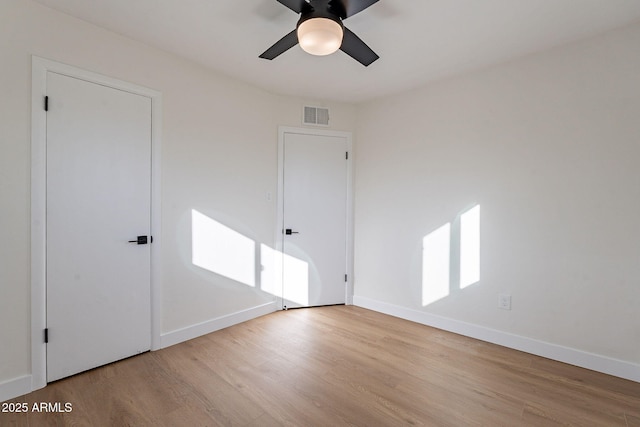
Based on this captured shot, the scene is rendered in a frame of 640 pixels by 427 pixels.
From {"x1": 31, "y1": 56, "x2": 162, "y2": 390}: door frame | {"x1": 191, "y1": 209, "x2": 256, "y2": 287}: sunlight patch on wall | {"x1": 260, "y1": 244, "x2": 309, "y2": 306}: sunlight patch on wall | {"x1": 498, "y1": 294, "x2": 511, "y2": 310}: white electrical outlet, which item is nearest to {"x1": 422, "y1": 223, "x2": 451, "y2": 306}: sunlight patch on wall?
{"x1": 498, "y1": 294, "x2": 511, "y2": 310}: white electrical outlet

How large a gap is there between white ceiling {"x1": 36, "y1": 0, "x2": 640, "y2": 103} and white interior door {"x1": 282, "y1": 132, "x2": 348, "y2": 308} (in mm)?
932

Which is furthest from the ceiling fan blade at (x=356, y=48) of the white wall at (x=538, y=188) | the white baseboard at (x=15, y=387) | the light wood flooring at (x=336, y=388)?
the white baseboard at (x=15, y=387)

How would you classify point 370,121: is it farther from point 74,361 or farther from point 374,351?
point 74,361

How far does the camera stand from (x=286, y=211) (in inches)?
138

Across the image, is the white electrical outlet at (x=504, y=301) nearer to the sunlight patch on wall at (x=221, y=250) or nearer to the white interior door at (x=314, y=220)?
the white interior door at (x=314, y=220)

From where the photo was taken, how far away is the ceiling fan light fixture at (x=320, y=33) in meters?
1.62

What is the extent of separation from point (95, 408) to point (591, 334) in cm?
354

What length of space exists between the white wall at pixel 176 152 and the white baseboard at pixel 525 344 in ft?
5.33

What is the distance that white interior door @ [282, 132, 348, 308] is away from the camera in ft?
11.5

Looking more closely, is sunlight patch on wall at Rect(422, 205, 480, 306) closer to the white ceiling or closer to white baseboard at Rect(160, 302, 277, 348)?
the white ceiling

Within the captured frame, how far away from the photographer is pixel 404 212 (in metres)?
3.36

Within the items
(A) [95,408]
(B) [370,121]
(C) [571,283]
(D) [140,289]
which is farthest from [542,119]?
(A) [95,408]

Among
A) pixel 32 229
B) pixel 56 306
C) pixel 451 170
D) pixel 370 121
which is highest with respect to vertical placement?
pixel 370 121

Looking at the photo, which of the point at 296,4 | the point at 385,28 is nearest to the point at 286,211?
the point at 385,28
